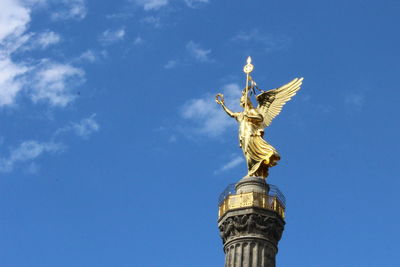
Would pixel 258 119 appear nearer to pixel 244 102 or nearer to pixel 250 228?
pixel 244 102

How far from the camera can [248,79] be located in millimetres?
50156

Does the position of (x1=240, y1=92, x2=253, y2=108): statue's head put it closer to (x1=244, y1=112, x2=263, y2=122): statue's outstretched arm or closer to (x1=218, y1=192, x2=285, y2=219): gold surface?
(x1=244, y1=112, x2=263, y2=122): statue's outstretched arm

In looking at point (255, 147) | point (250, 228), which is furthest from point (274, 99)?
point (250, 228)

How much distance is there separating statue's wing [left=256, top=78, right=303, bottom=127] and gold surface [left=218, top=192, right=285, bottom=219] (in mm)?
6087

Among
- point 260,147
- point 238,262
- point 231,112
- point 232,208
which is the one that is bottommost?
point 238,262

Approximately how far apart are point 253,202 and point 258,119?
613cm

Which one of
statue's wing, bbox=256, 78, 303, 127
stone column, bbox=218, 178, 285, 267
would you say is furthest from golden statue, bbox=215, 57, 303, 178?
stone column, bbox=218, 178, 285, 267

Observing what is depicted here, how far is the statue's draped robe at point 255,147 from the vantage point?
150ft

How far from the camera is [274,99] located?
49906 millimetres

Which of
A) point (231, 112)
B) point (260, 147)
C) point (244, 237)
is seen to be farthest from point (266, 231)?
point (231, 112)

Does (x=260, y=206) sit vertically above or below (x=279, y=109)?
below

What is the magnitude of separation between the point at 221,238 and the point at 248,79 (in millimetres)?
10799

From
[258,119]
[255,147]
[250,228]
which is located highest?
[258,119]

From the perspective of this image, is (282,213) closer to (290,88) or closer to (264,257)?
(264,257)
